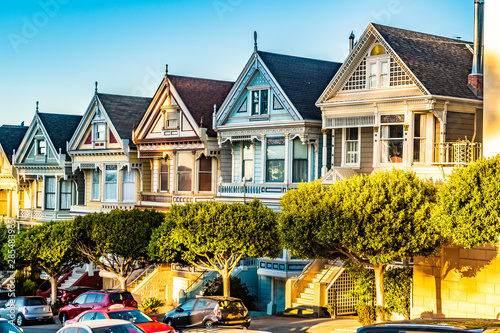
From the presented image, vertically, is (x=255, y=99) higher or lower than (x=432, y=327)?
higher

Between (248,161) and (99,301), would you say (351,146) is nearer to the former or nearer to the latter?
(248,161)

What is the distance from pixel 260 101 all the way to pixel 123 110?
46.7ft

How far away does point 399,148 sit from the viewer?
102 ft

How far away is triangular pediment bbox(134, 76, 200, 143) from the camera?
41438mm

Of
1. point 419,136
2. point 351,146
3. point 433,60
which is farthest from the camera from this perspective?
point 351,146

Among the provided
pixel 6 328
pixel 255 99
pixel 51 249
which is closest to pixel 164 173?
pixel 51 249

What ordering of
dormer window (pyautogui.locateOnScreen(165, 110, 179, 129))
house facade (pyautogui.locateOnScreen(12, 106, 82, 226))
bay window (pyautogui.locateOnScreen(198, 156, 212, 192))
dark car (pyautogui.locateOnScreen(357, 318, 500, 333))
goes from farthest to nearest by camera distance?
house facade (pyautogui.locateOnScreen(12, 106, 82, 226))
dormer window (pyautogui.locateOnScreen(165, 110, 179, 129))
bay window (pyautogui.locateOnScreen(198, 156, 212, 192))
dark car (pyautogui.locateOnScreen(357, 318, 500, 333))

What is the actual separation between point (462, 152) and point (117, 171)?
25585 millimetres

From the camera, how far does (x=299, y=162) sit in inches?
1417

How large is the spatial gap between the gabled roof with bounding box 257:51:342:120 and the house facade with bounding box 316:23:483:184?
7.57 feet

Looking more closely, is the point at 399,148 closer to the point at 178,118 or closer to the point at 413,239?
the point at 413,239

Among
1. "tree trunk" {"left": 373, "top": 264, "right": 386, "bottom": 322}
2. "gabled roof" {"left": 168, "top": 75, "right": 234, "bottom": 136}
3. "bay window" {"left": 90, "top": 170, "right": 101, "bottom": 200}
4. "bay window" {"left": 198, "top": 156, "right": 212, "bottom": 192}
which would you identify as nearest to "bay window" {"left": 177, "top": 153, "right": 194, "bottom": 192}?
"bay window" {"left": 198, "top": 156, "right": 212, "bottom": 192}

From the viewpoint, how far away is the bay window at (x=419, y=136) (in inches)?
1194

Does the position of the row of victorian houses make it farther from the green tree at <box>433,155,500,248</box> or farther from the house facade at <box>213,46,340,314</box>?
the green tree at <box>433,155,500,248</box>
